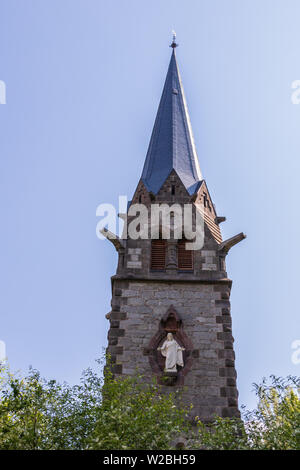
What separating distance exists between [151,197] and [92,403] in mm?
11086

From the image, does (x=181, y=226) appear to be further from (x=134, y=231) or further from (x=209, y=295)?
(x=209, y=295)

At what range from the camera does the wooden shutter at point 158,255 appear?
21.5m

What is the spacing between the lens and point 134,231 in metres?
22.7

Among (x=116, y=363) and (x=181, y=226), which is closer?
(x=116, y=363)

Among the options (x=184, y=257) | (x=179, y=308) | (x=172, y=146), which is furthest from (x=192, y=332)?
(x=172, y=146)

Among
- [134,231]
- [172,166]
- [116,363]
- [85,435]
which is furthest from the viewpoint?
[172,166]

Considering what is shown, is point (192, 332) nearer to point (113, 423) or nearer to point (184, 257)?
point (184, 257)

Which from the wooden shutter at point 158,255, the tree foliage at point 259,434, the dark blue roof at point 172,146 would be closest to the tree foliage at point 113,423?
the tree foliage at point 259,434

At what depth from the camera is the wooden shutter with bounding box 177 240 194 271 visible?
21469 mm

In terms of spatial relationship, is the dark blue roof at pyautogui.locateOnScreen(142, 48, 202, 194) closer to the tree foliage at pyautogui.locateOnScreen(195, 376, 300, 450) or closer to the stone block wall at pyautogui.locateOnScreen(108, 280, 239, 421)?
the stone block wall at pyautogui.locateOnScreen(108, 280, 239, 421)

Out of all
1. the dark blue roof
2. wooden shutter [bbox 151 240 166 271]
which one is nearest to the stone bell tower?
wooden shutter [bbox 151 240 166 271]

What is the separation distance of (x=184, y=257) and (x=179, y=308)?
2538mm

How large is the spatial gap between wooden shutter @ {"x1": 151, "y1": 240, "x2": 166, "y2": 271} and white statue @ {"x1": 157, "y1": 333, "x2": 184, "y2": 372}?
3219 millimetres
